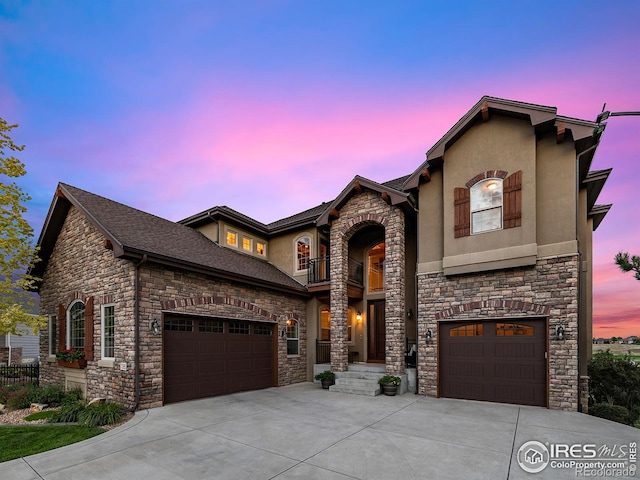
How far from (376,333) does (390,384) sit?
160 inches

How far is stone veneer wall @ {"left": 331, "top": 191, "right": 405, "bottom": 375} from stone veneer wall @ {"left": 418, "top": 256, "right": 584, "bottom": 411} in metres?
0.78

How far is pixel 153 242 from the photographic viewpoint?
32.1ft

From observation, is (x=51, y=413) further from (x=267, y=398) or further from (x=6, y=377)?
(x=6, y=377)

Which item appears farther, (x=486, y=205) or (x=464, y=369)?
(x=486, y=205)

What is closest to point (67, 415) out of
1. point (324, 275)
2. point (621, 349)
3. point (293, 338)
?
point (293, 338)

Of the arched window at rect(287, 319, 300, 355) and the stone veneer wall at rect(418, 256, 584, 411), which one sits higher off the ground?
the stone veneer wall at rect(418, 256, 584, 411)

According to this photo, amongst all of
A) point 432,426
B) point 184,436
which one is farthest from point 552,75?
point 184,436

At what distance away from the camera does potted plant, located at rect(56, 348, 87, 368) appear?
9727mm

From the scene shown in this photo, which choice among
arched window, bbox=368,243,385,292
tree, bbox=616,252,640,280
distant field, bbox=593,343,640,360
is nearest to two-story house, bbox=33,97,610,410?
tree, bbox=616,252,640,280

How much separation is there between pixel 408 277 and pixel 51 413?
11612mm

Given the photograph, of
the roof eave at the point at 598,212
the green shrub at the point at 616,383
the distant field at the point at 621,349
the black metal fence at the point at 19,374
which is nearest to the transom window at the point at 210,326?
the black metal fence at the point at 19,374

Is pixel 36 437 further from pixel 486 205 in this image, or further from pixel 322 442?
pixel 486 205

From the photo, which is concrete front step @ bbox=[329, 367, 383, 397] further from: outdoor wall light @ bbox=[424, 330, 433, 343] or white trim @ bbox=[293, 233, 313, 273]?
white trim @ bbox=[293, 233, 313, 273]

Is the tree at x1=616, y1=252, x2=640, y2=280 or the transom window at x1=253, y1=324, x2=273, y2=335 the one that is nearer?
the tree at x1=616, y1=252, x2=640, y2=280
